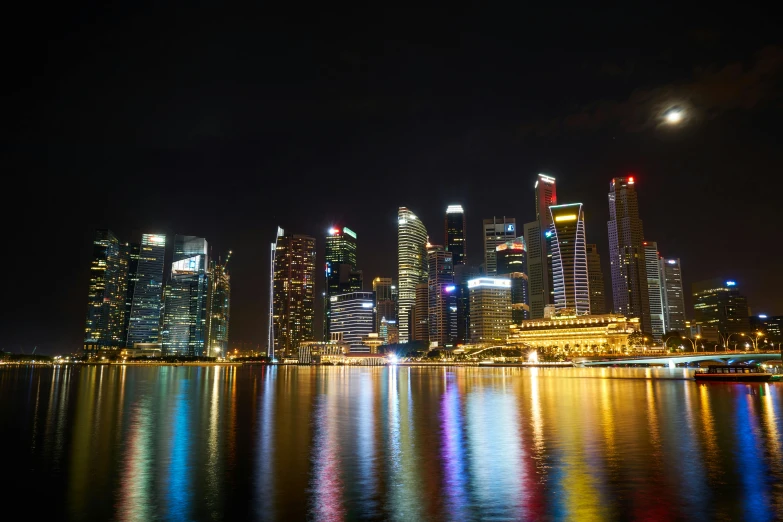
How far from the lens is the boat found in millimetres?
89287

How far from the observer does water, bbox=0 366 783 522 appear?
16844 mm

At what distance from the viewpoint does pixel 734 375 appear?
9025 cm

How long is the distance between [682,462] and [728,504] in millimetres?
6963

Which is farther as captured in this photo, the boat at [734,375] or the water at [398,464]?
the boat at [734,375]

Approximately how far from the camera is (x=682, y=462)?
23609mm

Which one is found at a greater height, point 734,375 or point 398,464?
point 734,375

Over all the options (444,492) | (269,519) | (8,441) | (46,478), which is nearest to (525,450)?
(444,492)

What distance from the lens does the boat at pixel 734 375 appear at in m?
89.3

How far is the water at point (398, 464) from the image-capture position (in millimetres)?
16844

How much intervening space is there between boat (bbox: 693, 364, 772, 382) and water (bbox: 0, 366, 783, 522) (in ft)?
178

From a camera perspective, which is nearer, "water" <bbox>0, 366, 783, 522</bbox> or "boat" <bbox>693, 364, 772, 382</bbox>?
"water" <bbox>0, 366, 783, 522</bbox>

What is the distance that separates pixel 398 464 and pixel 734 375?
88590 millimetres

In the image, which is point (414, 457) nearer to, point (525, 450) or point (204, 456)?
point (525, 450)

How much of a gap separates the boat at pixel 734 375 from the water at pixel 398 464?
54407 millimetres
